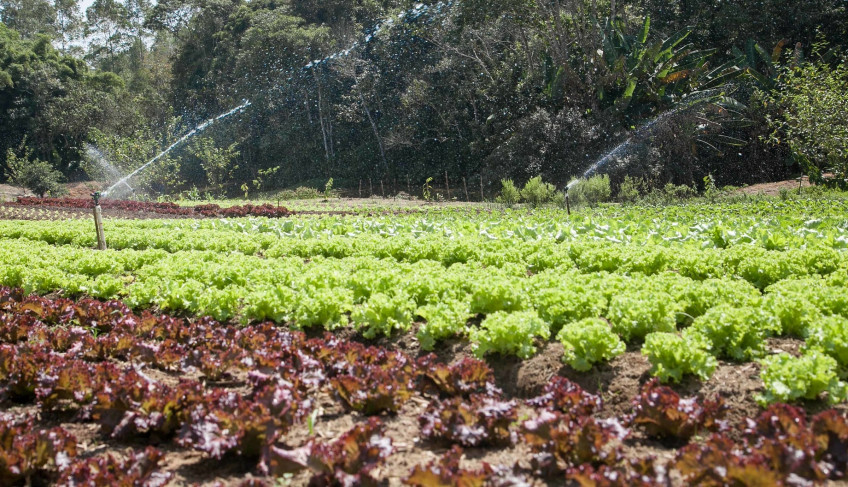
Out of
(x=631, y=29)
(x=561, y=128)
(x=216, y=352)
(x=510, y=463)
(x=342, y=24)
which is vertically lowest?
(x=510, y=463)

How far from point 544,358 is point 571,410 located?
126 centimetres

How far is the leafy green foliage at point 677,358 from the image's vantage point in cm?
443

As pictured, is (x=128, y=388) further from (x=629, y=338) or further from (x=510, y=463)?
(x=629, y=338)

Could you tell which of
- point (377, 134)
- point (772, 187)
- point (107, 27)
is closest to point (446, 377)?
point (772, 187)

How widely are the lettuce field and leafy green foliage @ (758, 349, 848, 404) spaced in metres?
0.01

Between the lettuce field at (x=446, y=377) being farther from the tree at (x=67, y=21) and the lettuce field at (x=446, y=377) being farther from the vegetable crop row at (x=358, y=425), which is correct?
the tree at (x=67, y=21)

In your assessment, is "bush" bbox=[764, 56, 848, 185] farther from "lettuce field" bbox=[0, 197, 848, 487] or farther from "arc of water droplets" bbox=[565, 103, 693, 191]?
"lettuce field" bbox=[0, 197, 848, 487]

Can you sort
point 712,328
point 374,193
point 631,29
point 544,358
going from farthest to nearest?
point 374,193 < point 631,29 < point 544,358 < point 712,328

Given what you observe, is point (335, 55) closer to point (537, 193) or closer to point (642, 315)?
point (537, 193)

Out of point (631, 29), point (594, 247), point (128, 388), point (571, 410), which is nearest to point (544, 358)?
point (571, 410)

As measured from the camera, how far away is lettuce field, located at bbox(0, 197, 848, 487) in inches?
136

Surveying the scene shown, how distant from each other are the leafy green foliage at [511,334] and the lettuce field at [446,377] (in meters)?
0.02

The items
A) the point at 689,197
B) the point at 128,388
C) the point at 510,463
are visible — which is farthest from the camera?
the point at 689,197

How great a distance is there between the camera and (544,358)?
205 inches
